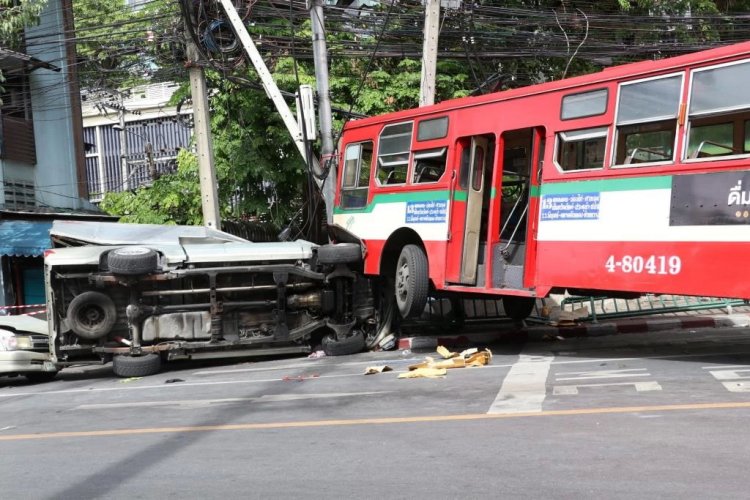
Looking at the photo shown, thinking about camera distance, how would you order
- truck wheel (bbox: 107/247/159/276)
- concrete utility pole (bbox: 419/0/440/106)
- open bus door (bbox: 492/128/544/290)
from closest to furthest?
open bus door (bbox: 492/128/544/290)
truck wheel (bbox: 107/247/159/276)
concrete utility pole (bbox: 419/0/440/106)

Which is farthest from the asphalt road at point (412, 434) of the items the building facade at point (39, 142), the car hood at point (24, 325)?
the building facade at point (39, 142)

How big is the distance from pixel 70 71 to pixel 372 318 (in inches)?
498

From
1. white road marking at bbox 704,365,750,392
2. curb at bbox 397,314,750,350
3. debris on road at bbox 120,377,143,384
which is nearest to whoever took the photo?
white road marking at bbox 704,365,750,392

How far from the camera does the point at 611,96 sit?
8203 millimetres

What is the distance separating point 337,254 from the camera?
11.2m

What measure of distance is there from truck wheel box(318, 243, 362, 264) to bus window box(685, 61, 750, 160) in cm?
522

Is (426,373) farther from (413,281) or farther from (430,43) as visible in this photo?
(430,43)

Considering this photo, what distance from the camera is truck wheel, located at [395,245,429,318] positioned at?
33.6 ft

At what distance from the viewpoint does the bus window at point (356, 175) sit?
11789mm

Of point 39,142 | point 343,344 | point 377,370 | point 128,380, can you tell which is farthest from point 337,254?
point 39,142

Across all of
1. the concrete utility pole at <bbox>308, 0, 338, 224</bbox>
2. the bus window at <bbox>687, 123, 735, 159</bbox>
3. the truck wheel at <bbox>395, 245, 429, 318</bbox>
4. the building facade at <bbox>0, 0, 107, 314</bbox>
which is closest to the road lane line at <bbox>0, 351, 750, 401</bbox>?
the truck wheel at <bbox>395, 245, 429, 318</bbox>

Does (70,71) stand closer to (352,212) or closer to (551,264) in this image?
(352,212)

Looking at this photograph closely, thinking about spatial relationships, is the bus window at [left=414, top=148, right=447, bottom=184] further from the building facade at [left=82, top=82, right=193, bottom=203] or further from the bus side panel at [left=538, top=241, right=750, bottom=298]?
the building facade at [left=82, top=82, right=193, bottom=203]

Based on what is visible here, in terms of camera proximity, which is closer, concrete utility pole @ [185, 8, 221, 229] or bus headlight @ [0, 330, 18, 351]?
bus headlight @ [0, 330, 18, 351]
